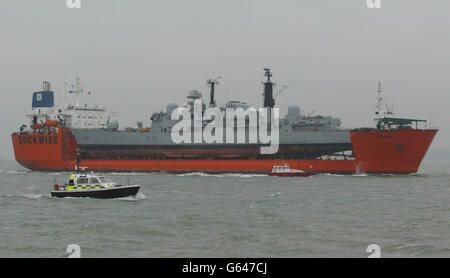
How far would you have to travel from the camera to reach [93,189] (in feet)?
102

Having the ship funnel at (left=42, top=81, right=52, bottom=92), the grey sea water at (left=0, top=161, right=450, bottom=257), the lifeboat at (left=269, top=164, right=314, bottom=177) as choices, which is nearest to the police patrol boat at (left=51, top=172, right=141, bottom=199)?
the grey sea water at (left=0, top=161, right=450, bottom=257)

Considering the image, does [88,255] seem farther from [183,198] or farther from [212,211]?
[183,198]

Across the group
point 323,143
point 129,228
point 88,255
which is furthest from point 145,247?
point 323,143

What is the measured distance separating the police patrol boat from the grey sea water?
0.60 m

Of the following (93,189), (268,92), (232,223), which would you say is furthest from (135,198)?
(268,92)

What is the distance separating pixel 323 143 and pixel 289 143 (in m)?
3.94

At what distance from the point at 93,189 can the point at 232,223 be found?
1205cm

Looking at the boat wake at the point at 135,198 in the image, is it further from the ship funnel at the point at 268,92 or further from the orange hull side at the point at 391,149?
the ship funnel at the point at 268,92

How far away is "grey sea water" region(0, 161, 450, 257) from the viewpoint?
18.2 metres

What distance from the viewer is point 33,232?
2127cm

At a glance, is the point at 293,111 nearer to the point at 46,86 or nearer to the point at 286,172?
the point at 286,172

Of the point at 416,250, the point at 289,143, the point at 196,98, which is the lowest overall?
the point at 416,250
